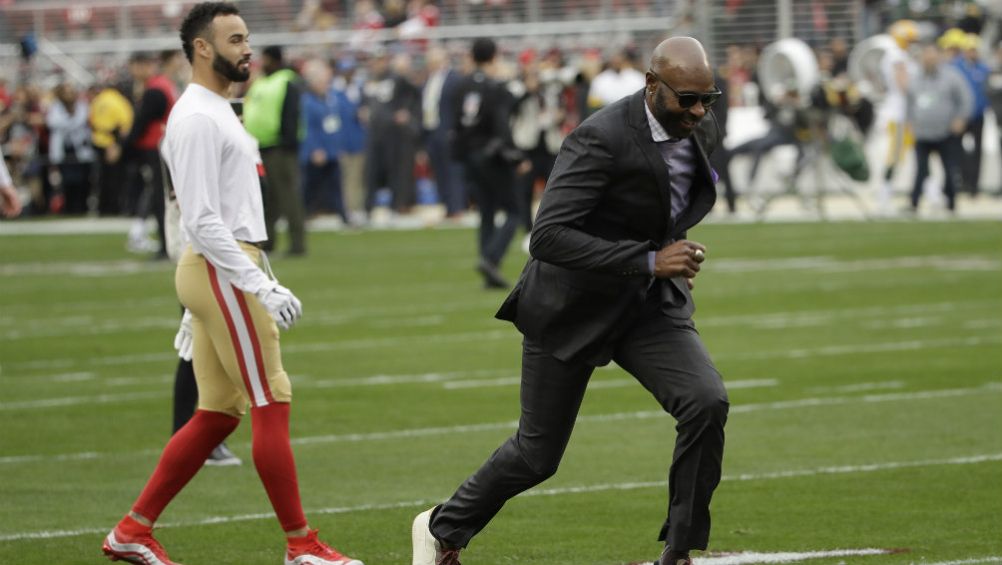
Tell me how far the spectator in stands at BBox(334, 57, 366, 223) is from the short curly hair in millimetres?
22077

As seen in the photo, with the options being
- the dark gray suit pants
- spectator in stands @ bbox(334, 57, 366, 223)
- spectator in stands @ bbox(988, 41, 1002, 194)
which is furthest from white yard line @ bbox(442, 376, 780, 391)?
spectator in stands @ bbox(988, 41, 1002, 194)

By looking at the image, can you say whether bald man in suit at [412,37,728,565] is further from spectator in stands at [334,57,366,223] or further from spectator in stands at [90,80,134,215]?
spectator in stands at [90,80,134,215]

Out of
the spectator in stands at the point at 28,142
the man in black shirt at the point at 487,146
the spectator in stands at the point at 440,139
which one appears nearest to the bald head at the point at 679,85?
the man in black shirt at the point at 487,146

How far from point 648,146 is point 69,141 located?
94.4ft

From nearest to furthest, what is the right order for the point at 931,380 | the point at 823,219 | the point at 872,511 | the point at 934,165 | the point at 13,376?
the point at 872,511
the point at 931,380
the point at 13,376
the point at 823,219
the point at 934,165

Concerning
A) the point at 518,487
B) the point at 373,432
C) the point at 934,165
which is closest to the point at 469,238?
the point at 934,165

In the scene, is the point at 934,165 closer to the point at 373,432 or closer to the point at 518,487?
the point at 373,432

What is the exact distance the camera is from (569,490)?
29.9ft

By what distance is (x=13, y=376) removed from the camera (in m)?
13.3

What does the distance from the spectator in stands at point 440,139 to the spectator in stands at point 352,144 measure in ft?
3.69

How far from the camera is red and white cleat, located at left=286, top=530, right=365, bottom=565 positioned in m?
7.14

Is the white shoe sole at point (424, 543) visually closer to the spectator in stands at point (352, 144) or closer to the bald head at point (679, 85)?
the bald head at point (679, 85)

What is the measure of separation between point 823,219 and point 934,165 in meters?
5.37

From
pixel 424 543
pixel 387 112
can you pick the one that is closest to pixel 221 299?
pixel 424 543
